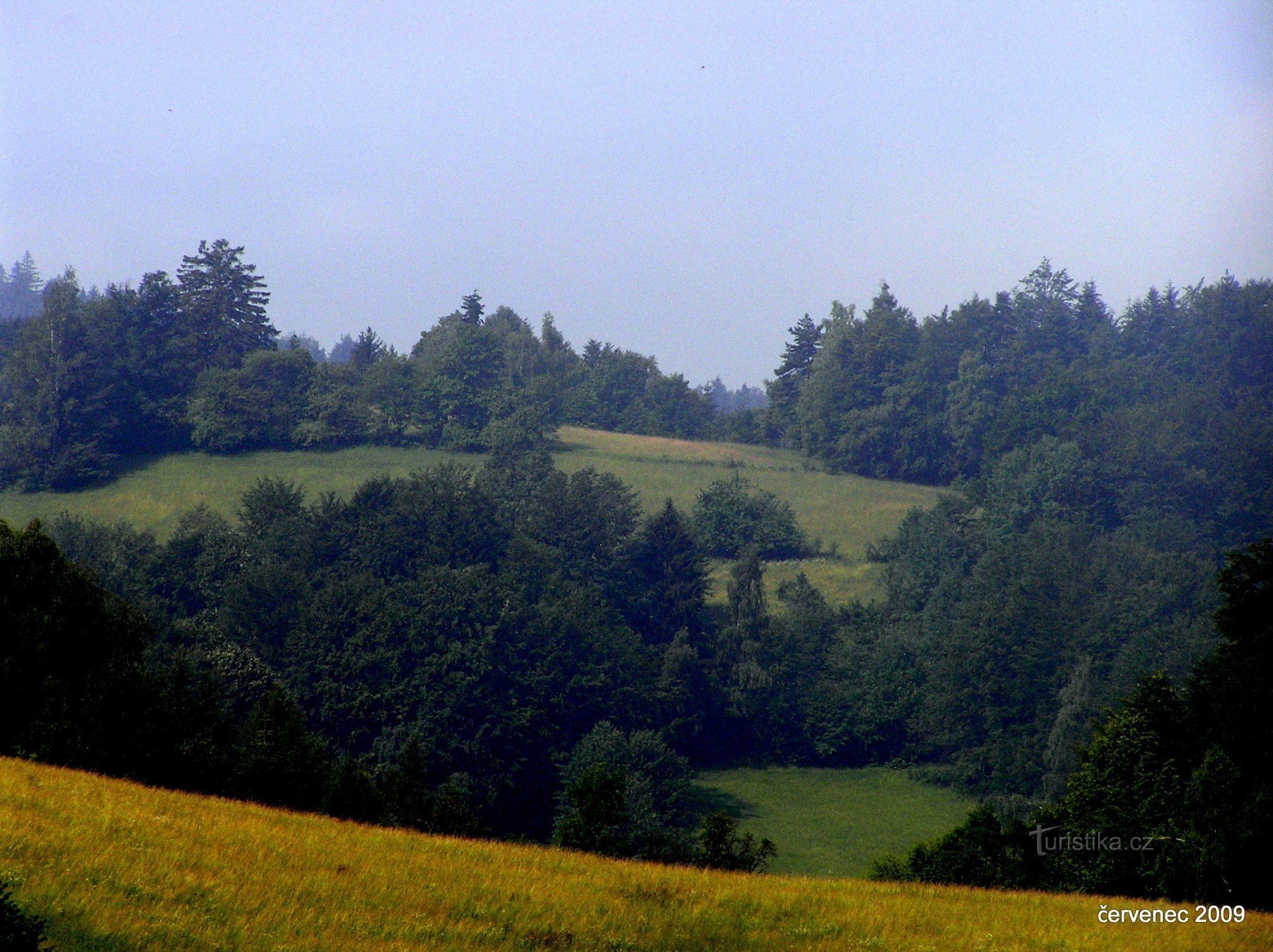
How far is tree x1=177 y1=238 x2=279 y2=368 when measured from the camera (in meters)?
122

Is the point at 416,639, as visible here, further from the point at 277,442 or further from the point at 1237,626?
the point at 277,442

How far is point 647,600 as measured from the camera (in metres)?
82.2

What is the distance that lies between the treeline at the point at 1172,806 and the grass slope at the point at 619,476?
5695 cm

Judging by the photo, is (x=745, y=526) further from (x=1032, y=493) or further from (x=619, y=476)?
(x=1032, y=493)

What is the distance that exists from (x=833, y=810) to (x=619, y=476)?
48.5m

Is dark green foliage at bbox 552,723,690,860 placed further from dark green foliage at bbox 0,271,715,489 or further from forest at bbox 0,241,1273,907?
dark green foliage at bbox 0,271,715,489

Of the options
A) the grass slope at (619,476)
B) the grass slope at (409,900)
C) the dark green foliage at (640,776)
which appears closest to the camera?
the grass slope at (409,900)

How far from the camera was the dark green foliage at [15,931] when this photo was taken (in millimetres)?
10023

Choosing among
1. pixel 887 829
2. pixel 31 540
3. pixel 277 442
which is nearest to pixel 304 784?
pixel 31 540

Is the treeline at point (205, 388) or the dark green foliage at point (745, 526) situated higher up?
the treeline at point (205, 388)

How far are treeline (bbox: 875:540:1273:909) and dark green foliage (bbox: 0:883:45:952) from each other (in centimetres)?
1990

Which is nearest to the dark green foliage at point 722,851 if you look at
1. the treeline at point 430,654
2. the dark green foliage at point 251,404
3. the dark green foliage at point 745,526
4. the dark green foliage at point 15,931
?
the treeline at point 430,654

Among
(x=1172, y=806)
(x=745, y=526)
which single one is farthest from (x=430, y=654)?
(x=1172, y=806)

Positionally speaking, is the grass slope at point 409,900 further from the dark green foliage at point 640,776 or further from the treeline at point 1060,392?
the treeline at point 1060,392
